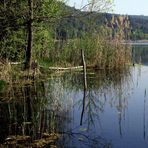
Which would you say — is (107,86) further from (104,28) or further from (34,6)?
(104,28)

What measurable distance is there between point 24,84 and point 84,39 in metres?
10.6

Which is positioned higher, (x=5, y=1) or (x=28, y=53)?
(x=5, y=1)

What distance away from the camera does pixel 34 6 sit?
73.5 ft

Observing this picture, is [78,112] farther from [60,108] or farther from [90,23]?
[90,23]

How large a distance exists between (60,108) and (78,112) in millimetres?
600

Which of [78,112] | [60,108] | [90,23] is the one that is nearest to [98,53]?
[90,23]

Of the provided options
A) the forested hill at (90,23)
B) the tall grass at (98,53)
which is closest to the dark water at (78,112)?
the forested hill at (90,23)

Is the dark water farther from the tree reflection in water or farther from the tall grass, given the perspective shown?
the tall grass

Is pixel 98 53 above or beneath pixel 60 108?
above

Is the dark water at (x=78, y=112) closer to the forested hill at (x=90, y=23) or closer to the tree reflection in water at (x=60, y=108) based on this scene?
the tree reflection in water at (x=60, y=108)

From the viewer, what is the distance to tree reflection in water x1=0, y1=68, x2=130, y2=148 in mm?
10828

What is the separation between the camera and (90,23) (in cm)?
2394

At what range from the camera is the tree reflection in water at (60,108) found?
10.8 meters

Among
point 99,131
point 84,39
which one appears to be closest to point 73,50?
point 84,39
